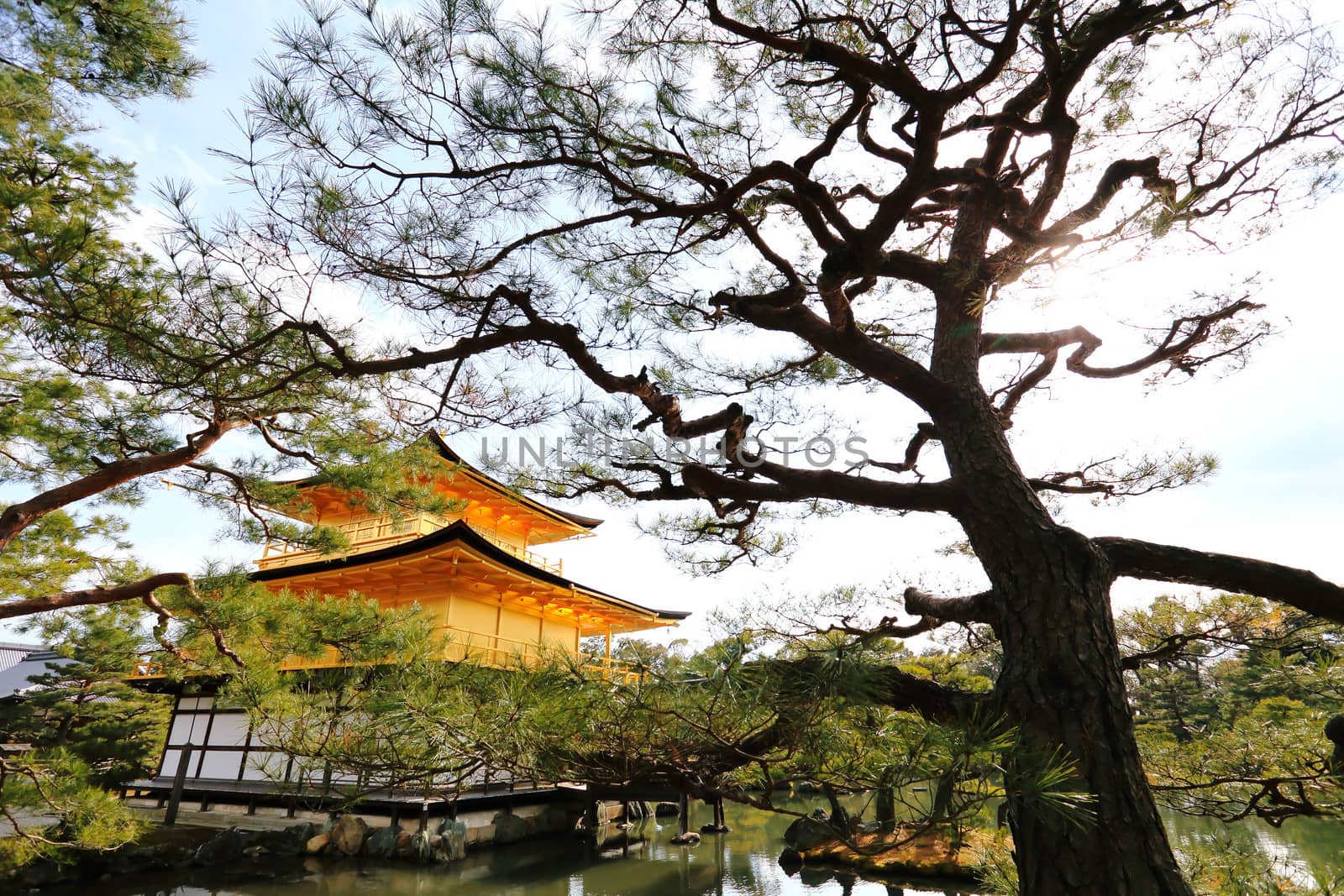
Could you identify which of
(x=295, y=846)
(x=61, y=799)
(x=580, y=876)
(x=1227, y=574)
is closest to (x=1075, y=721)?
(x=1227, y=574)

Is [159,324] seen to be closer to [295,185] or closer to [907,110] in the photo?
[295,185]

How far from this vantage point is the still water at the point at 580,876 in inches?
208

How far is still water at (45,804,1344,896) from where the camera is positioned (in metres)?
5.28

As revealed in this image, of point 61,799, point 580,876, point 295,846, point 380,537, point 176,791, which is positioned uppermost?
point 380,537

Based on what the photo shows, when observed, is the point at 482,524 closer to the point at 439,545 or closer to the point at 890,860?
the point at 439,545

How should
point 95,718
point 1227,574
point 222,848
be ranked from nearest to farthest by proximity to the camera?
point 1227,574 < point 222,848 < point 95,718

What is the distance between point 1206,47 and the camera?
6.02ft

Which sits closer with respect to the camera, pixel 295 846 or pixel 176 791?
pixel 295 846

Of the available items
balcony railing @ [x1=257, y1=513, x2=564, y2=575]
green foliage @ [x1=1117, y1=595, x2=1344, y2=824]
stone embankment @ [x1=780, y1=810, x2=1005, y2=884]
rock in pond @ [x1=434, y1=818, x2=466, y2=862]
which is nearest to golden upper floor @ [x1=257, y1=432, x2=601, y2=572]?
balcony railing @ [x1=257, y1=513, x2=564, y2=575]

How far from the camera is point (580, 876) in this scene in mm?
6160

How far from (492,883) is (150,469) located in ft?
15.3

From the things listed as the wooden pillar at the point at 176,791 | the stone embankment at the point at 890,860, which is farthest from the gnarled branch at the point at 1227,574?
the wooden pillar at the point at 176,791

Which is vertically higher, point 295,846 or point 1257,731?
point 1257,731

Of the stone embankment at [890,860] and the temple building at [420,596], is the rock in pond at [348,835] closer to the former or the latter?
the temple building at [420,596]
